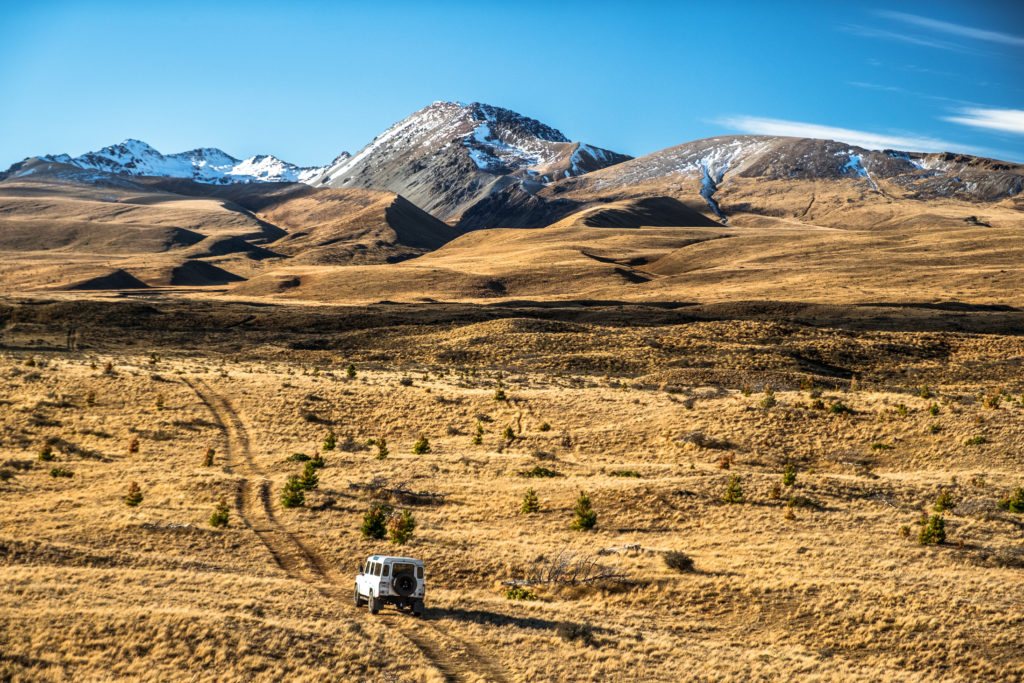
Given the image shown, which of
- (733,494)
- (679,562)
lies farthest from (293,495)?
(733,494)

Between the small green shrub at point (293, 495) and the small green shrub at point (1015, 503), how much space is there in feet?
89.5

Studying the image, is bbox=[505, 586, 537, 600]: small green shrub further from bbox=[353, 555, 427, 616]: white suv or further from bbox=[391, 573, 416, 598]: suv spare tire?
bbox=[391, 573, 416, 598]: suv spare tire

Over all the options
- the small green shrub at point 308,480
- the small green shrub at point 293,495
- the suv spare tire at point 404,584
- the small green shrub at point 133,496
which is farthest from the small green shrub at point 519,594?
the small green shrub at point 133,496

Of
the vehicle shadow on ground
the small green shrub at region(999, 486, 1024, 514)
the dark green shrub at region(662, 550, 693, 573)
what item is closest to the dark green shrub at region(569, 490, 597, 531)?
the dark green shrub at region(662, 550, 693, 573)

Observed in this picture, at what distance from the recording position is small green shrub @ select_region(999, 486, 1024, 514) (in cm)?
3134

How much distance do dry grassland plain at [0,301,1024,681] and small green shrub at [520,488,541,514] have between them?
0.42m

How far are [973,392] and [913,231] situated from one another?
6016 inches

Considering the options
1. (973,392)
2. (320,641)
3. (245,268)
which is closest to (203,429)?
(320,641)

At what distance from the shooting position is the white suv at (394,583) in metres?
21.1

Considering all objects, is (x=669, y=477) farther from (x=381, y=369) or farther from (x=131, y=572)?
(x=381, y=369)

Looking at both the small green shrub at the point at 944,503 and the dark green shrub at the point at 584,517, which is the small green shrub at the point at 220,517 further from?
the small green shrub at the point at 944,503

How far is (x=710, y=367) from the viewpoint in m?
70.5

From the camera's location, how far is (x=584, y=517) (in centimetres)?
3064

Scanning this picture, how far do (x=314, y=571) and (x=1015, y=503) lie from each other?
26.3 meters
